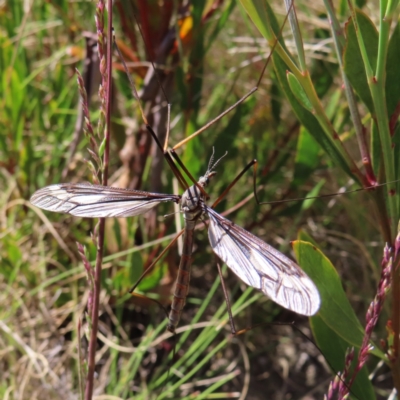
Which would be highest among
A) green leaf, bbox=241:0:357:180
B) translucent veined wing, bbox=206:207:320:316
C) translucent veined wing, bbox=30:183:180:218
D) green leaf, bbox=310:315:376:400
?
green leaf, bbox=241:0:357:180

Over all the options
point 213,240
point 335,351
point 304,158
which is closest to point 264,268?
point 213,240

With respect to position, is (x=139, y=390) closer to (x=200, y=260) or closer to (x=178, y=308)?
(x=200, y=260)

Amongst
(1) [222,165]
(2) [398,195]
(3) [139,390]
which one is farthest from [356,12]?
(3) [139,390]

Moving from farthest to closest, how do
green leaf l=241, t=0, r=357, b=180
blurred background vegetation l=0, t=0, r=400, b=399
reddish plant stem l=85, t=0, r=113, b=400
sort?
blurred background vegetation l=0, t=0, r=400, b=399, green leaf l=241, t=0, r=357, b=180, reddish plant stem l=85, t=0, r=113, b=400

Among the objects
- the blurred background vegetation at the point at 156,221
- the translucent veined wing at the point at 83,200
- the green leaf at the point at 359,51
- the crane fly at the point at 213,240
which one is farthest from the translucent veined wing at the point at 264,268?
the blurred background vegetation at the point at 156,221

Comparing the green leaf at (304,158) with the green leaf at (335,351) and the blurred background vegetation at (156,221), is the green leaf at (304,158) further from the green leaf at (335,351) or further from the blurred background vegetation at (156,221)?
the green leaf at (335,351)

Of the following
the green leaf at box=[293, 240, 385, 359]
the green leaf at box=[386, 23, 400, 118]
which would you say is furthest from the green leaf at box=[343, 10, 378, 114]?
the green leaf at box=[293, 240, 385, 359]

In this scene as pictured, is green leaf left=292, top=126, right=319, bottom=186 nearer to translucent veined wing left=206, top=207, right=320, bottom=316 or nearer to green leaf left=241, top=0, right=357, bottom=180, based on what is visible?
green leaf left=241, top=0, right=357, bottom=180

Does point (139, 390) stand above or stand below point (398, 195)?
below
